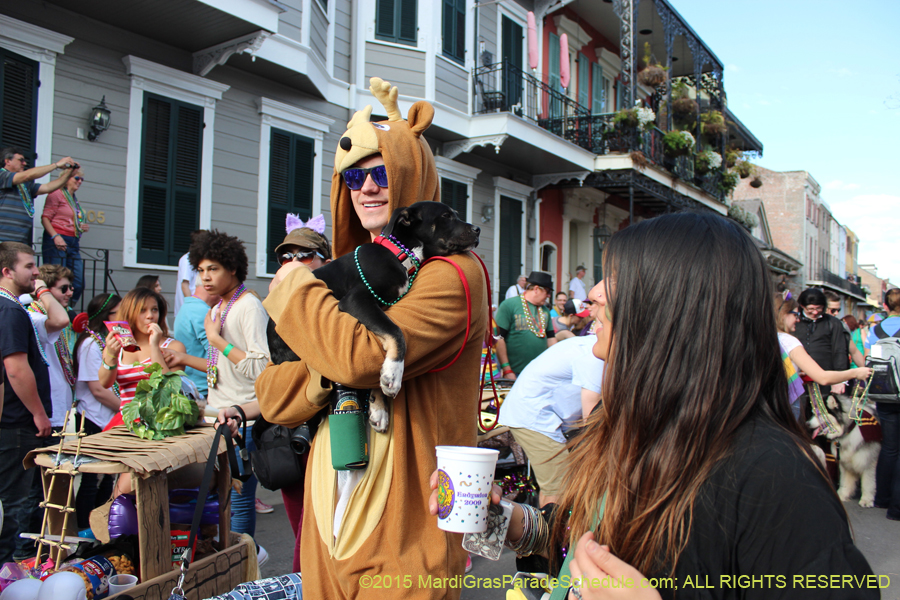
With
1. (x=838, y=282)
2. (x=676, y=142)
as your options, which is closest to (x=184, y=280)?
(x=676, y=142)

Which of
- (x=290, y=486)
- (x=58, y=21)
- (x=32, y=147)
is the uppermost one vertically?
(x=58, y=21)

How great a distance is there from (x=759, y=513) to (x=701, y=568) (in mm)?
135

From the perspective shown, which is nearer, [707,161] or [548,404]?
[548,404]

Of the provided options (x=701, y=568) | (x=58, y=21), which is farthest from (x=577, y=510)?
(x=58, y=21)

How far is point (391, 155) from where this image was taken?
1.90 m

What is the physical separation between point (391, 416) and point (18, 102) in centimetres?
723

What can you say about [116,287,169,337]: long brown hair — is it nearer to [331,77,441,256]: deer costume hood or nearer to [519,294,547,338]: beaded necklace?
[331,77,441,256]: deer costume hood

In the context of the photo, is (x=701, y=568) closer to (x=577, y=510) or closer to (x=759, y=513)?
(x=759, y=513)

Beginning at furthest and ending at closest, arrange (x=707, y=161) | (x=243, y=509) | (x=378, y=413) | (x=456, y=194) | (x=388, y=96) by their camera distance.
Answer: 1. (x=707, y=161)
2. (x=456, y=194)
3. (x=243, y=509)
4. (x=388, y=96)
5. (x=378, y=413)

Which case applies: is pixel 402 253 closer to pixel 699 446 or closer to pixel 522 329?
pixel 699 446

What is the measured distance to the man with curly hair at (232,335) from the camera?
3510 mm

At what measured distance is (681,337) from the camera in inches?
42.1

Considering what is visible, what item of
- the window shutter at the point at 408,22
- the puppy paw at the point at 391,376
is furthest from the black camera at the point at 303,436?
the window shutter at the point at 408,22

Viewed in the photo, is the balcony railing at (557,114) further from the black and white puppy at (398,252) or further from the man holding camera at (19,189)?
the black and white puppy at (398,252)
